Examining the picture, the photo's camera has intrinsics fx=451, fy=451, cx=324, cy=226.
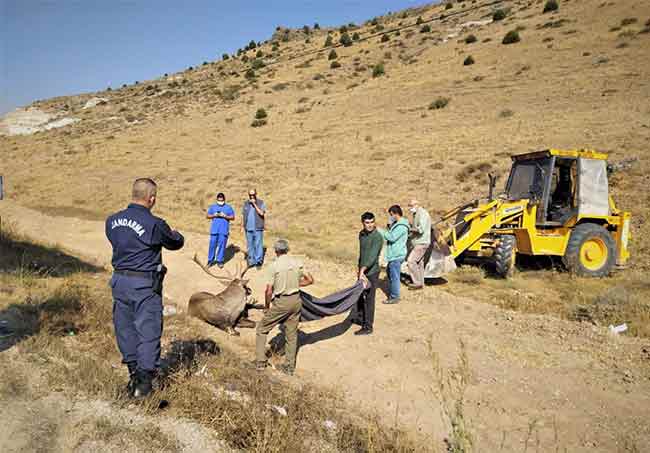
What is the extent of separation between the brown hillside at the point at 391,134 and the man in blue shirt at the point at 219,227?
2.63 meters

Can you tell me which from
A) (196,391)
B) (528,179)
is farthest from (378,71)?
(196,391)

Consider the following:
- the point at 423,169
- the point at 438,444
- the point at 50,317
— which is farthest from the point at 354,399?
the point at 423,169

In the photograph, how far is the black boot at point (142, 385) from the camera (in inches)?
162

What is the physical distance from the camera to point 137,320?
4047 mm

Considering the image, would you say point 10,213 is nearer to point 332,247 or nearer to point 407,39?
point 332,247

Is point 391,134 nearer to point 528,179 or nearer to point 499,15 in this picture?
point 528,179

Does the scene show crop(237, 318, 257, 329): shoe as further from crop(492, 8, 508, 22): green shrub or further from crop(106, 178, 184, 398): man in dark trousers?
crop(492, 8, 508, 22): green shrub

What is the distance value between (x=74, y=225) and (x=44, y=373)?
1325cm

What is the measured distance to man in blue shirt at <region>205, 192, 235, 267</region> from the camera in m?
10.6

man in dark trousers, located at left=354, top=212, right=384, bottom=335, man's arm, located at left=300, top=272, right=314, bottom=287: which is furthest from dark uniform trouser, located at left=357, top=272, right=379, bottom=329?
man's arm, located at left=300, top=272, right=314, bottom=287

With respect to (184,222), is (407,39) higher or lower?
higher

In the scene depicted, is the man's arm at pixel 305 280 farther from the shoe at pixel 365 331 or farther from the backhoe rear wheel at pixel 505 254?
the backhoe rear wheel at pixel 505 254

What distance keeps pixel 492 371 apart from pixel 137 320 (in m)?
4.34

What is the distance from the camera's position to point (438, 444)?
169 inches
